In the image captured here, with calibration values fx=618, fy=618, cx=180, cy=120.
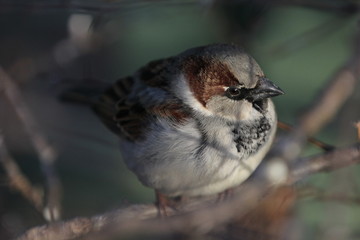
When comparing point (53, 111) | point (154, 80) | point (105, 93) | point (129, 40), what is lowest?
point (53, 111)

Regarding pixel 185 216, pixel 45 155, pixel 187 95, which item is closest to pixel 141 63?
pixel 45 155

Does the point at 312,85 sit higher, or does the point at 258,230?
the point at 258,230

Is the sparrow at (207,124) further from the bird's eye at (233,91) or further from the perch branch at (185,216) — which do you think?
the perch branch at (185,216)

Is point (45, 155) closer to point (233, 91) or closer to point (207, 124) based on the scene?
point (207, 124)

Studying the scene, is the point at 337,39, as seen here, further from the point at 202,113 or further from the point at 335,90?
the point at 202,113

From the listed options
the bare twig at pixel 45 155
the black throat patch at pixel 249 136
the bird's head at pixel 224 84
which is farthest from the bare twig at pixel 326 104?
the bare twig at pixel 45 155

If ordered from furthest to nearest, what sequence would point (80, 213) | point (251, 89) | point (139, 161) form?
1. point (80, 213)
2. point (139, 161)
3. point (251, 89)

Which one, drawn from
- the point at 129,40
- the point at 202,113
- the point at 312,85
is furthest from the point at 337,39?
the point at 202,113
